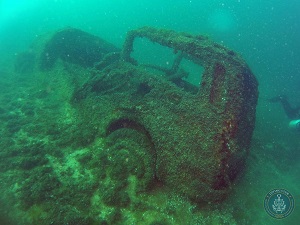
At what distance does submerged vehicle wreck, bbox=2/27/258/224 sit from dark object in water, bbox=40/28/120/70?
211 inches

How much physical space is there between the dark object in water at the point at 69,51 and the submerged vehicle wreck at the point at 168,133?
5363mm

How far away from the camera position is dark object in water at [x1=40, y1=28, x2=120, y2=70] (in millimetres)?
12391

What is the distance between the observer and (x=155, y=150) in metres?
5.61

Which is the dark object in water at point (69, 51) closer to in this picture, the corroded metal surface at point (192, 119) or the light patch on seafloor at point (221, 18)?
the corroded metal surface at point (192, 119)

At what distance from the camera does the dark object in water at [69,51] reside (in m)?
12.4

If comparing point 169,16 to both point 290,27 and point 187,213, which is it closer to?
point 290,27

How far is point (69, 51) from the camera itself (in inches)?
495

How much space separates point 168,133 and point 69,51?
30.6ft

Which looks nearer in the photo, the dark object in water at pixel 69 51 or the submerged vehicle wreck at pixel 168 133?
the submerged vehicle wreck at pixel 168 133

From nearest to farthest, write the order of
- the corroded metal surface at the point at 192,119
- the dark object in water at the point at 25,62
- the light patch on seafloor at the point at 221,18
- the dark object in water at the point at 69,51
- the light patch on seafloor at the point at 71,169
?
the corroded metal surface at the point at 192,119 → the light patch on seafloor at the point at 71,169 → the dark object in water at the point at 69,51 → the dark object in water at the point at 25,62 → the light patch on seafloor at the point at 221,18

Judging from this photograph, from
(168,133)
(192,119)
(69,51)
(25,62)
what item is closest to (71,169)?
(168,133)

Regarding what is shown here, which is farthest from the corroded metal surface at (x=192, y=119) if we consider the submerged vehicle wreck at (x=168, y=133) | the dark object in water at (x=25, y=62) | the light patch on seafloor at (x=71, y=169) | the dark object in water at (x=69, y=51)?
the dark object in water at (x=25, y=62)

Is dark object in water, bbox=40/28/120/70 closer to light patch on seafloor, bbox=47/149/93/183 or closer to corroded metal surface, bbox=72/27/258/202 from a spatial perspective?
corroded metal surface, bbox=72/27/258/202

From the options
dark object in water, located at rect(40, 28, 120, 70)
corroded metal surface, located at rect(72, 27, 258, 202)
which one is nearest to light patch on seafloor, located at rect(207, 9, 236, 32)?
dark object in water, located at rect(40, 28, 120, 70)
